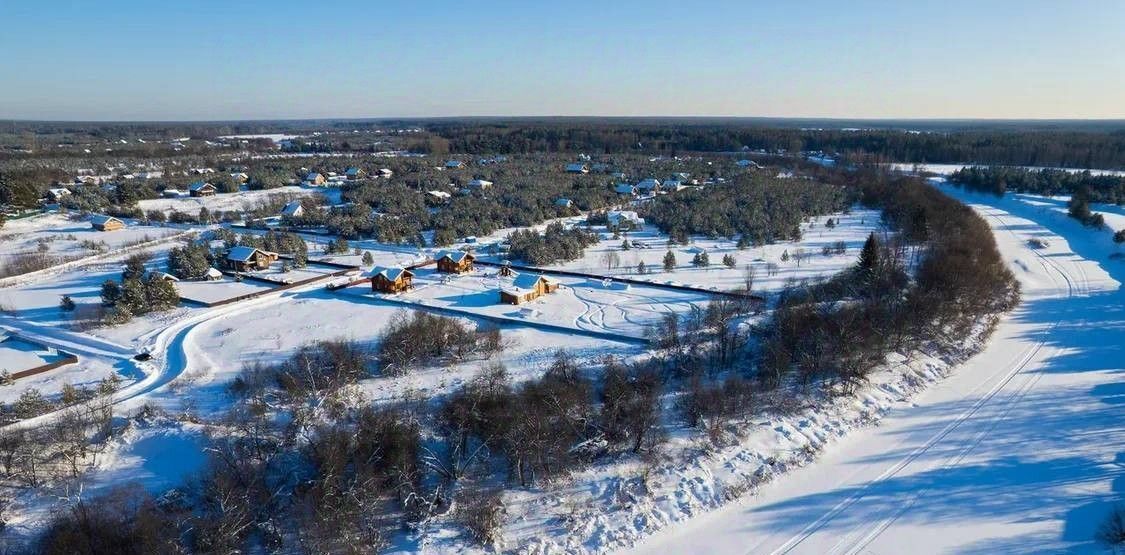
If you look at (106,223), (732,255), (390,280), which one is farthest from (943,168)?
(106,223)

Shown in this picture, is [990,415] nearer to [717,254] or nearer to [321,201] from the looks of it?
[717,254]

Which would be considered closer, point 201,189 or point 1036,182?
point 201,189

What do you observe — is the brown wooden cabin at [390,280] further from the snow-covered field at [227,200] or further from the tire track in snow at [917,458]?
the snow-covered field at [227,200]

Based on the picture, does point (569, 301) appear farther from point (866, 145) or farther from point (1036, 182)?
point (866, 145)

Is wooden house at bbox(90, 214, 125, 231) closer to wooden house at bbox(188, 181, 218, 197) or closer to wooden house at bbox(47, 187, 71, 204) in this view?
wooden house at bbox(47, 187, 71, 204)

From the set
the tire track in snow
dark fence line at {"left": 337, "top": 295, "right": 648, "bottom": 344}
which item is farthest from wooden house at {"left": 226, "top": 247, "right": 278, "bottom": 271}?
the tire track in snow

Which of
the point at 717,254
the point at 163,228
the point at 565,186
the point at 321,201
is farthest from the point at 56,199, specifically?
the point at 717,254

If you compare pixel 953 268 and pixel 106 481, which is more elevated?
pixel 953 268
